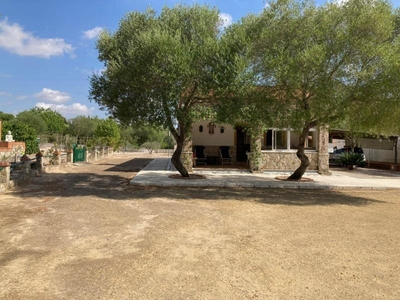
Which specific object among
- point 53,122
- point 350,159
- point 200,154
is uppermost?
point 53,122

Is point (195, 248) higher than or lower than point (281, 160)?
lower

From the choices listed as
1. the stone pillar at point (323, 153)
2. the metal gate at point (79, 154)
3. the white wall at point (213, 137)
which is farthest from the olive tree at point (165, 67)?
the metal gate at point (79, 154)

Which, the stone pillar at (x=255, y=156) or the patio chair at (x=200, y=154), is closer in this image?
the stone pillar at (x=255, y=156)

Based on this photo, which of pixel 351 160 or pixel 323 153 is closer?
pixel 323 153

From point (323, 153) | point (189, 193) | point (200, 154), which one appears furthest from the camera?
point (200, 154)

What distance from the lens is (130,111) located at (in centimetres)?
1195

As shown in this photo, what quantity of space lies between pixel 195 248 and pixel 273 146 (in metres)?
13.2

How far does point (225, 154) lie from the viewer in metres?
20.2

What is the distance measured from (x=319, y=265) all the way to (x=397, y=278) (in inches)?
38.2

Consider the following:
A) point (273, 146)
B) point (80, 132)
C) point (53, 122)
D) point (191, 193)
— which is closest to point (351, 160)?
point (273, 146)

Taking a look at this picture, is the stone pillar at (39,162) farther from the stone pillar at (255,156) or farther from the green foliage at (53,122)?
the green foliage at (53,122)

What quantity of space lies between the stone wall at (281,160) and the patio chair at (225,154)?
2.80 metres

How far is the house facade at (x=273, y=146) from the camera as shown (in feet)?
57.4

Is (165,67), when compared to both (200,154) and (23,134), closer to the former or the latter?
(200,154)
